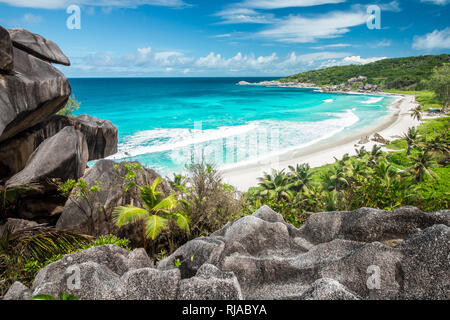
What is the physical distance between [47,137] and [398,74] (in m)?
126

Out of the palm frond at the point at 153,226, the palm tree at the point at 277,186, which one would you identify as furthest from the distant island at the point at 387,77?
the palm frond at the point at 153,226

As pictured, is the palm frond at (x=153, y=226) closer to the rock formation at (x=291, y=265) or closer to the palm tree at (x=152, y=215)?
the palm tree at (x=152, y=215)

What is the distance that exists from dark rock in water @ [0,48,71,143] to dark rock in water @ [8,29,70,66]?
17.8 inches

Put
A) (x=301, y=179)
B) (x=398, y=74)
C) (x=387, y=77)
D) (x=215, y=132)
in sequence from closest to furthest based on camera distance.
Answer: (x=301, y=179)
(x=215, y=132)
(x=398, y=74)
(x=387, y=77)

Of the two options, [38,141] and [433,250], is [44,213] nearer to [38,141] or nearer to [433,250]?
[38,141]

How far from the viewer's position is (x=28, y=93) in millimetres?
8703

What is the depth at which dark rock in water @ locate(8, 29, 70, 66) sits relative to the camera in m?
9.76

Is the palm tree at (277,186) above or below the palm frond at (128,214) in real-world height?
below

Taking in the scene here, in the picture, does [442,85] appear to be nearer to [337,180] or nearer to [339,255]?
[337,180]

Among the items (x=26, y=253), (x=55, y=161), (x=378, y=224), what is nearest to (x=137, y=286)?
(x=26, y=253)

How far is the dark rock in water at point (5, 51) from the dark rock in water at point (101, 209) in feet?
13.9

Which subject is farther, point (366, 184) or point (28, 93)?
point (28, 93)

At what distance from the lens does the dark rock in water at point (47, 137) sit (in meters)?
9.84

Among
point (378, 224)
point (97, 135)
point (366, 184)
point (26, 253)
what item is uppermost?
point (97, 135)
